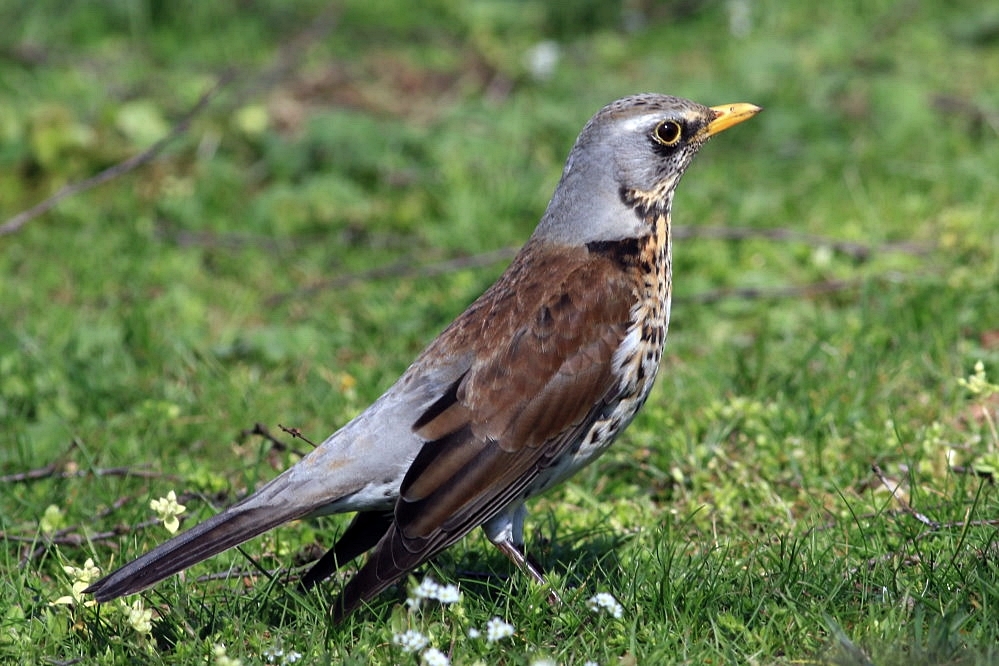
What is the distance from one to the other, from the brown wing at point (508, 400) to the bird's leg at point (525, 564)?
0.22 meters

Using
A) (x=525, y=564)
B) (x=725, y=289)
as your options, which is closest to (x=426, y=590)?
(x=525, y=564)

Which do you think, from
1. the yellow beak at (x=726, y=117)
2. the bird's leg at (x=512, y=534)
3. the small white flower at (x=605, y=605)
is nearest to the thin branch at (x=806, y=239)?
the yellow beak at (x=726, y=117)

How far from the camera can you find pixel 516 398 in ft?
14.6

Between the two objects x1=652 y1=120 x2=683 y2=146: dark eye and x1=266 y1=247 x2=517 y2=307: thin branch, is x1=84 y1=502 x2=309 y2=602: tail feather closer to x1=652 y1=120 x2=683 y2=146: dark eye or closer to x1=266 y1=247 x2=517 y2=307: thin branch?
x1=652 y1=120 x2=683 y2=146: dark eye

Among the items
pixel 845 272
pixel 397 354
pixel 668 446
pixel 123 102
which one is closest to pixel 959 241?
pixel 845 272

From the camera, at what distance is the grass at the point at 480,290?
13.6 ft

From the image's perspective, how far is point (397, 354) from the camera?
6.70 meters

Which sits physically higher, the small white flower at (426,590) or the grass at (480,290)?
the small white flower at (426,590)

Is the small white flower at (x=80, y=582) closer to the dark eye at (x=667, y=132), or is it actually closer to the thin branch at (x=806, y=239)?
the dark eye at (x=667, y=132)

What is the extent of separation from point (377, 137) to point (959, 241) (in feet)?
12.3

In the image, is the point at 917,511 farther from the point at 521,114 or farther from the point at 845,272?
the point at 521,114

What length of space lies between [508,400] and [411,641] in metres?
1.01

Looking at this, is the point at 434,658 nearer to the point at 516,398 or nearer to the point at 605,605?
the point at 605,605

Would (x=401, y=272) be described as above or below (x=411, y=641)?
below
